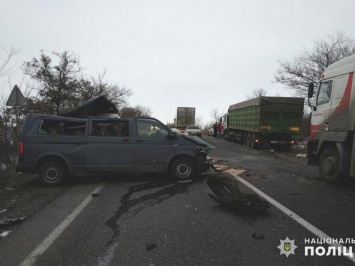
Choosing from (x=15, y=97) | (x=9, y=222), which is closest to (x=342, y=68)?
(x=9, y=222)

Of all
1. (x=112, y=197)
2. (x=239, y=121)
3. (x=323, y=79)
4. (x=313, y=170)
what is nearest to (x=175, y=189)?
(x=112, y=197)

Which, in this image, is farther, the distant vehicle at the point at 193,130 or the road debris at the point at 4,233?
the distant vehicle at the point at 193,130

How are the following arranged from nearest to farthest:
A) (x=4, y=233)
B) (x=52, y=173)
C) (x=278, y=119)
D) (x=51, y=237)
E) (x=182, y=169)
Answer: (x=51, y=237) → (x=4, y=233) → (x=52, y=173) → (x=182, y=169) → (x=278, y=119)

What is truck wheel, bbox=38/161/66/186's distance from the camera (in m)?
8.57

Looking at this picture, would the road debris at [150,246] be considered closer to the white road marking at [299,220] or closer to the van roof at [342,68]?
the white road marking at [299,220]

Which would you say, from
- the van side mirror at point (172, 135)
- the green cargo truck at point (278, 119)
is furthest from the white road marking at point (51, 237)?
the green cargo truck at point (278, 119)

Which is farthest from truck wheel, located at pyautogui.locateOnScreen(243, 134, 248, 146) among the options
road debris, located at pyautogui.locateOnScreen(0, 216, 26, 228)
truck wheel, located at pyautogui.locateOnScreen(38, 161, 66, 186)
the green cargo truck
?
road debris, located at pyautogui.locateOnScreen(0, 216, 26, 228)

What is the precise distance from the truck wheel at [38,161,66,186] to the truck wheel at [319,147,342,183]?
281 inches

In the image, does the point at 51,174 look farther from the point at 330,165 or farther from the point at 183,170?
the point at 330,165

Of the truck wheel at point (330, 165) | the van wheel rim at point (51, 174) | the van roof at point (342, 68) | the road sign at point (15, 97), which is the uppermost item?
the van roof at point (342, 68)

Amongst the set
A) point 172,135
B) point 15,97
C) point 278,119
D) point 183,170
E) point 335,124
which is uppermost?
point 15,97

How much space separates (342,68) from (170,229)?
21.2 ft

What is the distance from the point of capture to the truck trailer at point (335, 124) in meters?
7.91

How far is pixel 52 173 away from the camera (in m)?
8.62
